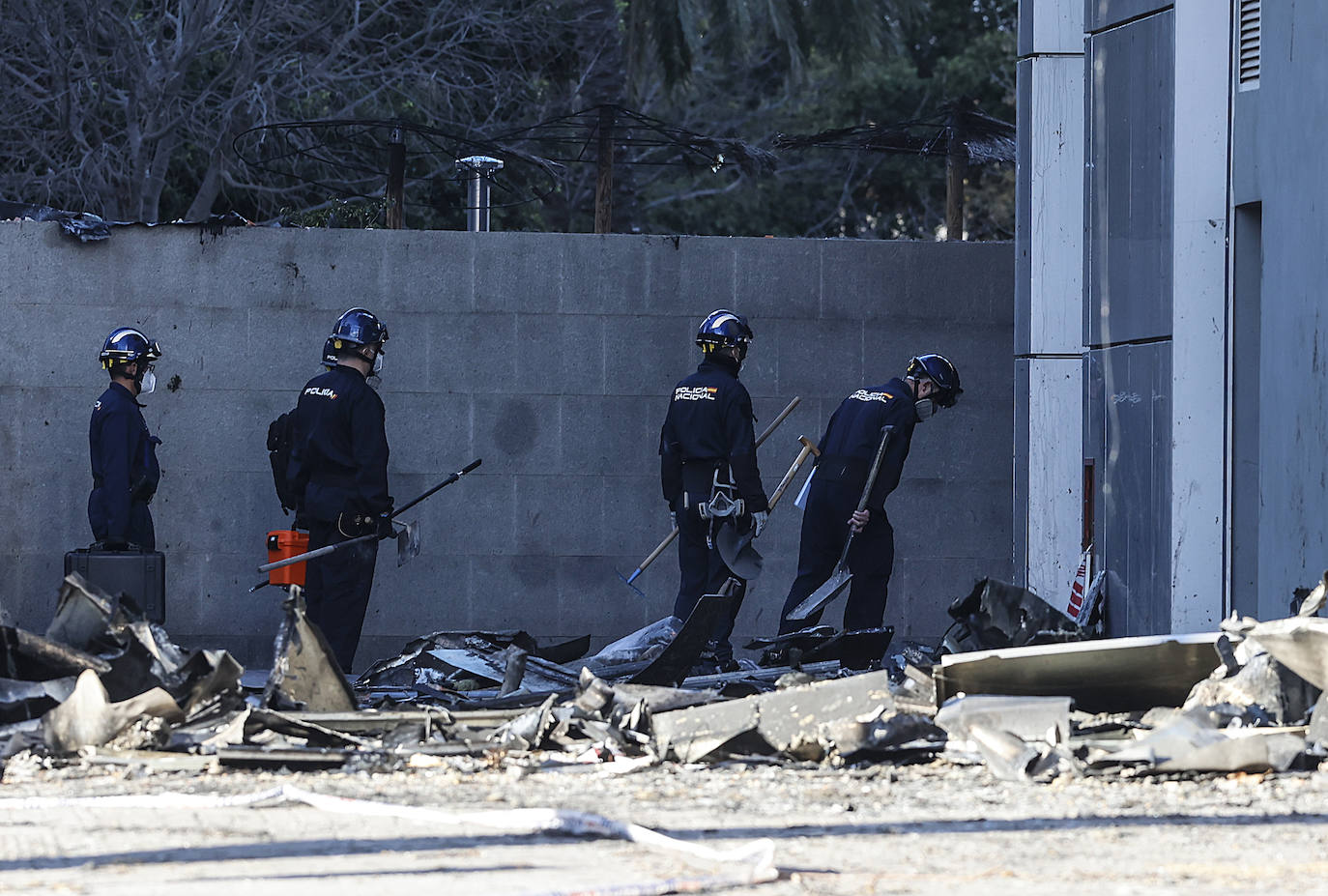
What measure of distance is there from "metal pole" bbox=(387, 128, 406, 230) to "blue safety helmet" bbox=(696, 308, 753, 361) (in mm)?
1739

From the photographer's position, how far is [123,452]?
8766mm

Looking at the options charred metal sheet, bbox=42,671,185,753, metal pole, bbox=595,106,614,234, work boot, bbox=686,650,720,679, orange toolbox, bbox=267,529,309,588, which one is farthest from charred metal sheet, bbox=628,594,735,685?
metal pole, bbox=595,106,614,234

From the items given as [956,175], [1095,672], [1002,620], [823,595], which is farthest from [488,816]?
[956,175]

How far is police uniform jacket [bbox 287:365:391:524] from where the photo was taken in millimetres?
8742

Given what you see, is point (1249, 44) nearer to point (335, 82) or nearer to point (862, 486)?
point (862, 486)

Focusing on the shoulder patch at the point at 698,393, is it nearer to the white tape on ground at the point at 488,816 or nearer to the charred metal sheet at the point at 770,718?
the charred metal sheet at the point at 770,718

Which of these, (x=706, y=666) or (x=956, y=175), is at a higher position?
(x=956, y=175)

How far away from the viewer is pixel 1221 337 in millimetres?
7793

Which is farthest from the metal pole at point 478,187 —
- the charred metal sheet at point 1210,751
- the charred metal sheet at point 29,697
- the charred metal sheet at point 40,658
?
the charred metal sheet at point 1210,751

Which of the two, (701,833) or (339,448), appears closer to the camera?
(701,833)

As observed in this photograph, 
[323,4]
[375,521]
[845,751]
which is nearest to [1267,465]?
[845,751]

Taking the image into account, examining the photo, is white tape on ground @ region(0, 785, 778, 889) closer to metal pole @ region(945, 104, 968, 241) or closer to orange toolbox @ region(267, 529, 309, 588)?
orange toolbox @ region(267, 529, 309, 588)

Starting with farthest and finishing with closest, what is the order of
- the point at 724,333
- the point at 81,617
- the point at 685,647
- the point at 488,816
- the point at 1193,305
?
the point at 724,333, the point at 1193,305, the point at 685,647, the point at 81,617, the point at 488,816

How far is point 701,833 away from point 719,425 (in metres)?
Answer: 4.69
